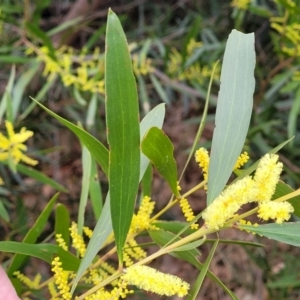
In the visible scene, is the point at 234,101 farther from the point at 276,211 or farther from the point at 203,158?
the point at 276,211

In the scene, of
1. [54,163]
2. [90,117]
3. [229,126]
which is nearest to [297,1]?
[90,117]

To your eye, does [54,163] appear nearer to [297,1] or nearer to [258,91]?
[258,91]

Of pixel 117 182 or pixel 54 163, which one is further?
pixel 54 163

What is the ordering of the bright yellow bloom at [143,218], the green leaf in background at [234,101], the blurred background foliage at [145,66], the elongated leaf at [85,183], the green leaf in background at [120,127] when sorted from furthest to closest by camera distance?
the blurred background foliage at [145,66]
the elongated leaf at [85,183]
the bright yellow bloom at [143,218]
the green leaf in background at [234,101]
the green leaf in background at [120,127]

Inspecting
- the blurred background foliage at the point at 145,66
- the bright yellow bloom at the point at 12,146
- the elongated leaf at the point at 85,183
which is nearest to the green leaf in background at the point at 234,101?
the elongated leaf at the point at 85,183

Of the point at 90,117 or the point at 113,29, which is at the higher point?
the point at 113,29

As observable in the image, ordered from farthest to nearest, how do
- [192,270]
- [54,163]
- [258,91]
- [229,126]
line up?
[192,270], [54,163], [258,91], [229,126]

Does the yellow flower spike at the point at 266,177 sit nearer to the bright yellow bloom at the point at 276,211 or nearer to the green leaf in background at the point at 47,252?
the bright yellow bloom at the point at 276,211
